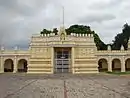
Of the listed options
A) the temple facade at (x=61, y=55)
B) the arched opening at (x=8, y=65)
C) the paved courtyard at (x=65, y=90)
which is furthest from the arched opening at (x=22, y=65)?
the paved courtyard at (x=65, y=90)

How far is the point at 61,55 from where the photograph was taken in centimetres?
4647

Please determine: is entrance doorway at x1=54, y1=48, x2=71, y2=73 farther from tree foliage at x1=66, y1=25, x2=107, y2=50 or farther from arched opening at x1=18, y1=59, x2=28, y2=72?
tree foliage at x1=66, y1=25, x2=107, y2=50

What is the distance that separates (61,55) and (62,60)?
3.06ft

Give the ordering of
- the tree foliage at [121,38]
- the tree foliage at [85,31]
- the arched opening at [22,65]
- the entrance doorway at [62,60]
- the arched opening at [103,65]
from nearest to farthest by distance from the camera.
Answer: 1. the entrance doorway at [62,60]
2. the arched opening at [22,65]
3. the arched opening at [103,65]
4. the tree foliage at [85,31]
5. the tree foliage at [121,38]

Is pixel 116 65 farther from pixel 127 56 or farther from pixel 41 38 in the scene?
pixel 41 38

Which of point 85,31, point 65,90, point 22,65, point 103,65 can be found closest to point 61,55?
point 22,65

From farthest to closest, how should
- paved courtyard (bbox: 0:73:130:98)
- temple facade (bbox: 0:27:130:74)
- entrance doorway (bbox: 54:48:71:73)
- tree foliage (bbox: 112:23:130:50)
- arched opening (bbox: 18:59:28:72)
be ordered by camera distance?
tree foliage (bbox: 112:23:130:50) < arched opening (bbox: 18:59:28:72) < entrance doorway (bbox: 54:48:71:73) < temple facade (bbox: 0:27:130:74) < paved courtyard (bbox: 0:73:130:98)

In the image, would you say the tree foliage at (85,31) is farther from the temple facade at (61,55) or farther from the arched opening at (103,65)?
the temple facade at (61,55)

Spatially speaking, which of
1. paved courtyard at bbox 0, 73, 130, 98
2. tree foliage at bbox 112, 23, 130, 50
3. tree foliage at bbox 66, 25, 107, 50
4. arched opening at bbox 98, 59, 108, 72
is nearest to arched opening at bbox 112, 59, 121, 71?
arched opening at bbox 98, 59, 108, 72

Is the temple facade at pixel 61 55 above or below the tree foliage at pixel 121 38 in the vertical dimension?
below

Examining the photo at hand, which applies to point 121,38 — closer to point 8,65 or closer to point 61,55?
point 61,55

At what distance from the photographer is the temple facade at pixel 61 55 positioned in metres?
45.5

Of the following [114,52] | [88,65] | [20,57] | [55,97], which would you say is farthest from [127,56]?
[55,97]

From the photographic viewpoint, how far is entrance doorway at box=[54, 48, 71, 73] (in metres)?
46.2
